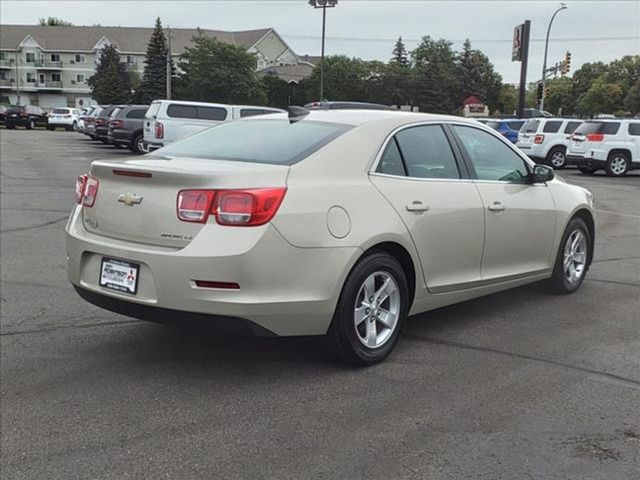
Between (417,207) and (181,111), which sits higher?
(181,111)

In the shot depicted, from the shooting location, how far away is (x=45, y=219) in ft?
33.1

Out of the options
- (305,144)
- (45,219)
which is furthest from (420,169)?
(45,219)

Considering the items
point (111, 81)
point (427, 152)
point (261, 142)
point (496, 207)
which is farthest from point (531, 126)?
point (111, 81)

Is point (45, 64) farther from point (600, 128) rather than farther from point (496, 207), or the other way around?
point (496, 207)

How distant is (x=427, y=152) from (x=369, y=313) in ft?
4.23

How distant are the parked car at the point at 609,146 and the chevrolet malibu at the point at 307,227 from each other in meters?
17.2

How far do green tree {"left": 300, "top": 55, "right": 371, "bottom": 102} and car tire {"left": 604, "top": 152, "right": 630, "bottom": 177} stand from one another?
194ft

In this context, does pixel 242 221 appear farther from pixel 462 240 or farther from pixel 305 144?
pixel 462 240

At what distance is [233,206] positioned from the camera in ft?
12.1

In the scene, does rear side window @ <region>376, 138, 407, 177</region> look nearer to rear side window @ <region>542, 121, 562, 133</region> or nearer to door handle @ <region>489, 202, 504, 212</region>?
door handle @ <region>489, 202, 504, 212</region>

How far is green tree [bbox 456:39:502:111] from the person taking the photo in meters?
99.2

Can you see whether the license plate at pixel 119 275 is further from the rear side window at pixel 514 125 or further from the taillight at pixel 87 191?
the rear side window at pixel 514 125

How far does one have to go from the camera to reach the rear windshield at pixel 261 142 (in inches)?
167

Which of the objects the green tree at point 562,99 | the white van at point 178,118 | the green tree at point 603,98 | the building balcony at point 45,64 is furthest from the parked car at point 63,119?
the green tree at point 562,99
